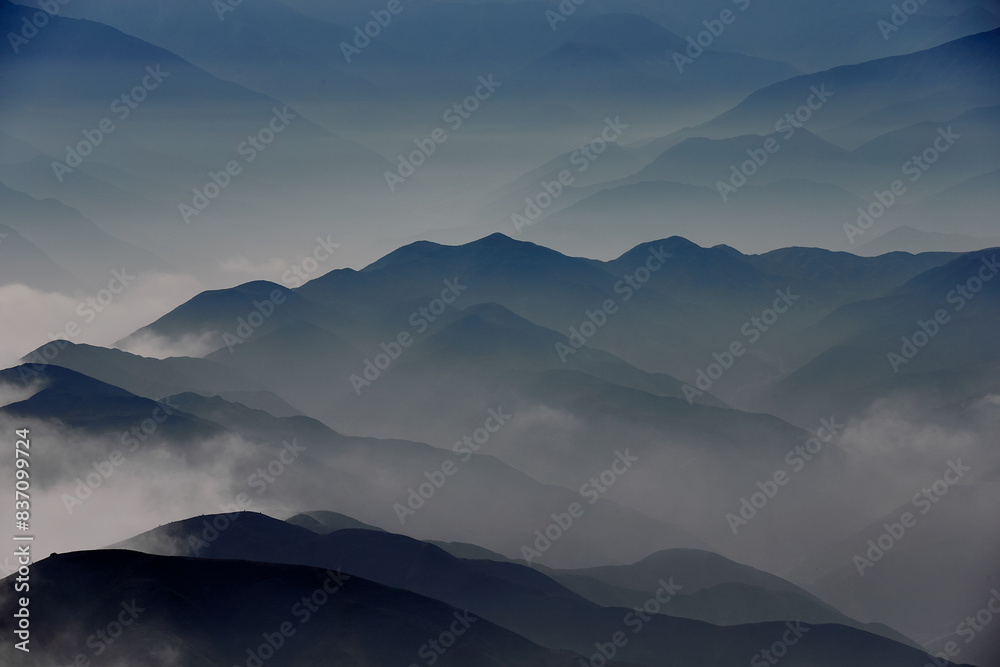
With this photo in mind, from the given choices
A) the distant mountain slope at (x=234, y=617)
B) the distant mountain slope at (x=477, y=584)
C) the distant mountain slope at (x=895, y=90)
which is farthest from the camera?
the distant mountain slope at (x=895, y=90)

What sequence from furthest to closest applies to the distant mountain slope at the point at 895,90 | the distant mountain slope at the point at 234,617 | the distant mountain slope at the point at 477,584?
the distant mountain slope at the point at 895,90, the distant mountain slope at the point at 477,584, the distant mountain slope at the point at 234,617

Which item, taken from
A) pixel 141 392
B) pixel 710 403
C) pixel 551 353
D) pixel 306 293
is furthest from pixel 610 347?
pixel 141 392

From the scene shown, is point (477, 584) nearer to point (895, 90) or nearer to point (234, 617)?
point (234, 617)

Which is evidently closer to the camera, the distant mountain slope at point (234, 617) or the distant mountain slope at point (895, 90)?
the distant mountain slope at point (234, 617)

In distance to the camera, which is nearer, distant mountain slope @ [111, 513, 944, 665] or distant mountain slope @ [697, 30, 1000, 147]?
distant mountain slope @ [111, 513, 944, 665]

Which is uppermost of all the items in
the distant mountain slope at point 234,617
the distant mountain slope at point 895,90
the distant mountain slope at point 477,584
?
the distant mountain slope at point 895,90

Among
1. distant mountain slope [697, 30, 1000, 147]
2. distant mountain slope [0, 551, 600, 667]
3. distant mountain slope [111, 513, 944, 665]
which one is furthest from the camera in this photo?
distant mountain slope [697, 30, 1000, 147]

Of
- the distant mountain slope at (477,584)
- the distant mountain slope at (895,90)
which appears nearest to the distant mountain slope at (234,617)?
the distant mountain slope at (477,584)

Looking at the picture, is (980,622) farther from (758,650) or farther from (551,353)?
(551,353)

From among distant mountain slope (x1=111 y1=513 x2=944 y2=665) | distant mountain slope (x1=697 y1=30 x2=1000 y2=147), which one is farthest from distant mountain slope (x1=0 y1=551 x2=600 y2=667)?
distant mountain slope (x1=697 y1=30 x2=1000 y2=147)

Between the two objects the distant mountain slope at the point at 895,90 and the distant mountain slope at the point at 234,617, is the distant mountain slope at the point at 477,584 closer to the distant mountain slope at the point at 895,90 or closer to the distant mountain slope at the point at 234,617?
the distant mountain slope at the point at 234,617

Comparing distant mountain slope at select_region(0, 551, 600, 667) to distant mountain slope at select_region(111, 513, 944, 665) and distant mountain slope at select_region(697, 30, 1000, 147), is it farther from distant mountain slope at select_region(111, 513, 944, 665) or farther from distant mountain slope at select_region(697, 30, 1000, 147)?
distant mountain slope at select_region(697, 30, 1000, 147)
